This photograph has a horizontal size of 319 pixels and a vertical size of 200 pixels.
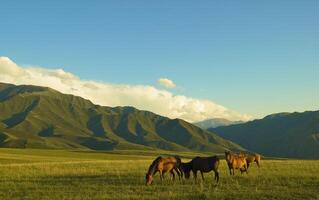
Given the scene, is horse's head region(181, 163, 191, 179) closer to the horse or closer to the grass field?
the horse

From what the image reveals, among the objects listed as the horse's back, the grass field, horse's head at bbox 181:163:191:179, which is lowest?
the grass field

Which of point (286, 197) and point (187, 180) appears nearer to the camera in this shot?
point (286, 197)

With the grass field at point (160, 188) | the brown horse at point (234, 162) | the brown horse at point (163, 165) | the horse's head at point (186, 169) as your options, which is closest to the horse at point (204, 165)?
the horse's head at point (186, 169)

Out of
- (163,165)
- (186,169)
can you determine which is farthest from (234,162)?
(163,165)

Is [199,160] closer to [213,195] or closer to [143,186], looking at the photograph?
[143,186]

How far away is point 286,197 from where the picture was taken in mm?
23797

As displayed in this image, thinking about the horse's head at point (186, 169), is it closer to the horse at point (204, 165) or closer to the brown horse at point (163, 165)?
the horse at point (204, 165)

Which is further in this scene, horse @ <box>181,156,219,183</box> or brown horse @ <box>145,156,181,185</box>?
brown horse @ <box>145,156,181,185</box>

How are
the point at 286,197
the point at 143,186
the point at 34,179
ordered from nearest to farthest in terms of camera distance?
the point at 286,197, the point at 143,186, the point at 34,179

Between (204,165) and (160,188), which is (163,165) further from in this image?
(160,188)

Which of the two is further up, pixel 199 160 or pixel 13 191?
pixel 199 160

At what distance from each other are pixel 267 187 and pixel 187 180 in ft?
22.5

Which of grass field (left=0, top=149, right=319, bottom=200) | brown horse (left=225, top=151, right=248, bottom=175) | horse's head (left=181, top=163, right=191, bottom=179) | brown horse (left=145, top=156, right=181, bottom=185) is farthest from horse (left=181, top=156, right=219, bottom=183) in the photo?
brown horse (left=225, top=151, right=248, bottom=175)

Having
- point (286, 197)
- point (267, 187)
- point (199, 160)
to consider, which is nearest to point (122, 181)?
point (199, 160)
